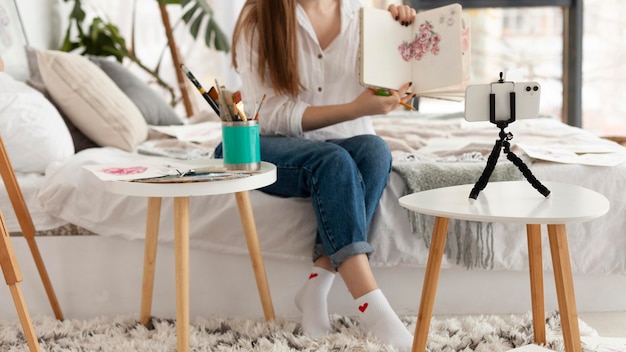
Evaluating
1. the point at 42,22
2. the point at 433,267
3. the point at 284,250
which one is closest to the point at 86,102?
the point at 284,250

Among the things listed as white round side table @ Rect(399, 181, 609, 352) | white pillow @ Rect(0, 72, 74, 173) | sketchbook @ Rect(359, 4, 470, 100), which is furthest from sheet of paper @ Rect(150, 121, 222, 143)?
white round side table @ Rect(399, 181, 609, 352)

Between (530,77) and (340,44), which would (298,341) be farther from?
(530,77)

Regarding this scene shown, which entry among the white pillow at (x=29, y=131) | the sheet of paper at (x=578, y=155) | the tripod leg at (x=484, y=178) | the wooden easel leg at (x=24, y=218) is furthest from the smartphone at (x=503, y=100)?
the white pillow at (x=29, y=131)

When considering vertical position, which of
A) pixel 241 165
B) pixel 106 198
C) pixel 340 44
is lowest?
pixel 106 198

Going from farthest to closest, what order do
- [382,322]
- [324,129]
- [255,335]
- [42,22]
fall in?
[42,22], [324,129], [255,335], [382,322]

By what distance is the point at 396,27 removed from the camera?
177 cm

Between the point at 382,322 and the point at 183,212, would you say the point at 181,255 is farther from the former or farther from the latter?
the point at 382,322

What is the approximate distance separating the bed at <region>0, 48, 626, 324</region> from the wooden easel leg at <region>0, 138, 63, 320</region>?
10cm

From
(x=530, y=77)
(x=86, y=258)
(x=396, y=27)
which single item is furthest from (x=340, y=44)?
(x=530, y=77)

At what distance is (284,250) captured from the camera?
5.97ft

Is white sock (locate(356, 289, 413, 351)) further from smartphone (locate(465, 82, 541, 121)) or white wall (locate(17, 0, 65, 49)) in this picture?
white wall (locate(17, 0, 65, 49))

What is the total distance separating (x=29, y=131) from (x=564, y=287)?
1410mm

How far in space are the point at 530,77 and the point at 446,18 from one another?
2525 mm

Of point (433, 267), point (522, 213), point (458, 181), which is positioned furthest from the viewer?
point (458, 181)
